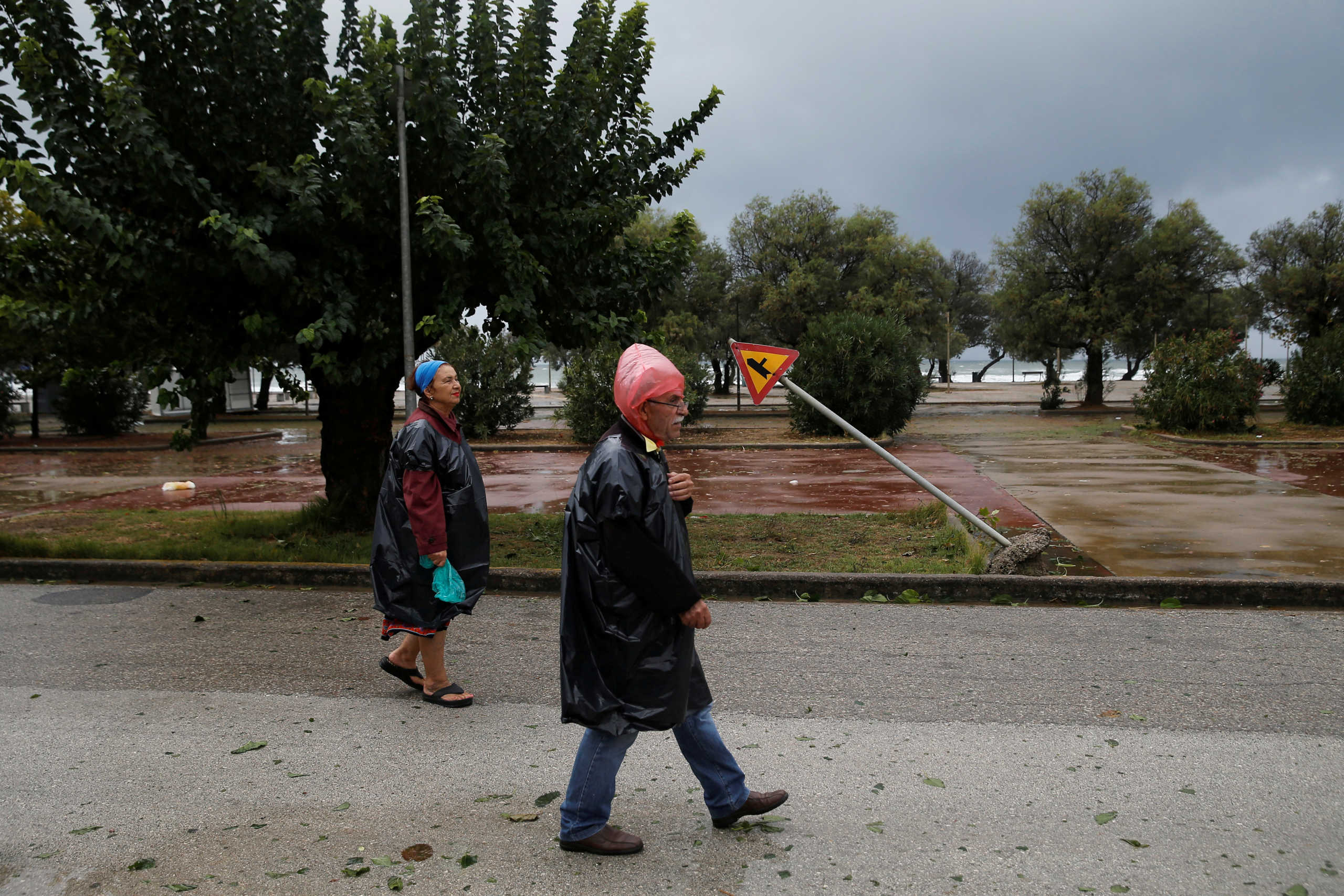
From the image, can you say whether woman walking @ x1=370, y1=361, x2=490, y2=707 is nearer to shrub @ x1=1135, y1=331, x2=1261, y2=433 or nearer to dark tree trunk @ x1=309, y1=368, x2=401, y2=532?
dark tree trunk @ x1=309, y1=368, x2=401, y2=532

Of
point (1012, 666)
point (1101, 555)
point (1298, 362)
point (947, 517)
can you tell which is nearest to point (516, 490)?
point (947, 517)

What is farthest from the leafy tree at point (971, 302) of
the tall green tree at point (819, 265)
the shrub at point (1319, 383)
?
the shrub at point (1319, 383)

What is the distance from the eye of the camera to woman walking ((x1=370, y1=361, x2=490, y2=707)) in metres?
4.74

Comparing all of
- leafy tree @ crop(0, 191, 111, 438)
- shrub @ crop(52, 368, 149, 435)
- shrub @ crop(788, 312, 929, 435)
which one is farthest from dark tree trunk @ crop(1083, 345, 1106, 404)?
leafy tree @ crop(0, 191, 111, 438)

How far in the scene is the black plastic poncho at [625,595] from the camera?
3084 mm

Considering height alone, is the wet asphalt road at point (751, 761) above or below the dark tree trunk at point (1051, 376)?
below

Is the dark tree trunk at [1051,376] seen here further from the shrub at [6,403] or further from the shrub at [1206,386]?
the shrub at [6,403]

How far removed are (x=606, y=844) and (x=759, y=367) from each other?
488 centimetres

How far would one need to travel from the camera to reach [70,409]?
25.7m

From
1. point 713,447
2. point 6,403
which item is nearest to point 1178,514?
point 713,447

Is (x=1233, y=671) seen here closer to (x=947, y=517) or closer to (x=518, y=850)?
(x=518, y=850)

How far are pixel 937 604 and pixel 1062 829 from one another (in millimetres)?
3581

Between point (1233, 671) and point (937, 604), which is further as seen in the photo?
point (937, 604)

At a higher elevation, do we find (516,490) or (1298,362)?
(1298,362)
